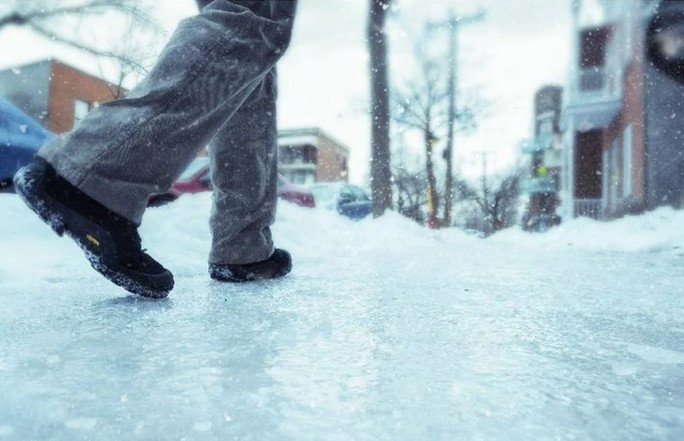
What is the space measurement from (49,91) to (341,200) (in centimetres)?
1857

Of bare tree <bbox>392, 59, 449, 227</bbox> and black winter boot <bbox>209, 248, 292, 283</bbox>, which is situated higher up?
bare tree <bbox>392, 59, 449, 227</bbox>

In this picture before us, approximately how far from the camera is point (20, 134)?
3.42m

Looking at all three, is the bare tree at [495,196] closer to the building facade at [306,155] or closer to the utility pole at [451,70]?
the building facade at [306,155]

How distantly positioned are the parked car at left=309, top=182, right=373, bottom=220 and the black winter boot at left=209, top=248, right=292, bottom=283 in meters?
9.44

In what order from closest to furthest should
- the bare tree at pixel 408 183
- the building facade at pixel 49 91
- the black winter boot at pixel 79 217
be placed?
1. the black winter boot at pixel 79 217
2. the building facade at pixel 49 91
3. the bare tree at pixel 408 183

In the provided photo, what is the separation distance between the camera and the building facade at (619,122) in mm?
8992

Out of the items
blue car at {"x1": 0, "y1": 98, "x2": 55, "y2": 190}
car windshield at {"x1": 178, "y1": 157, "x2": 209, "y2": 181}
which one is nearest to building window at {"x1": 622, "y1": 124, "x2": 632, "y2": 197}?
car windshield at {"x1": 178, "y1": 157, "x2": 209, "y2": 181}

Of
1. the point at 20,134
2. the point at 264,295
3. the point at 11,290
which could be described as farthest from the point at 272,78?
the point at 20,134

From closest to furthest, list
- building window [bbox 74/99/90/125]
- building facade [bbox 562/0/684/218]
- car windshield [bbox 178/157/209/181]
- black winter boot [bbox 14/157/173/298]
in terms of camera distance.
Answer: black winter boot [bbox 14/157/173/298]
car windshield [bbox 178/157/209/181]
building facade [bbox 562/0/684/218]
building window [bbox 74/99/90/125]

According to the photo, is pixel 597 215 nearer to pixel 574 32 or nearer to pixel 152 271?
pixel 574 32

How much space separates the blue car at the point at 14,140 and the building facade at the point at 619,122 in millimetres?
8638

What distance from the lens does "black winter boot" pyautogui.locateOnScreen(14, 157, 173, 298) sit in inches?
39.2

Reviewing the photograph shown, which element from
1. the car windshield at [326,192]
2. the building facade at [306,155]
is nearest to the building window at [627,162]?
the car windshield at [326,192]

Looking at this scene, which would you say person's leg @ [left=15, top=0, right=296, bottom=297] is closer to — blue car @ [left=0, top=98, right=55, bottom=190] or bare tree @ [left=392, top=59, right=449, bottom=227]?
blue car @ [left=0, top=98, right=55, bottom=190]
